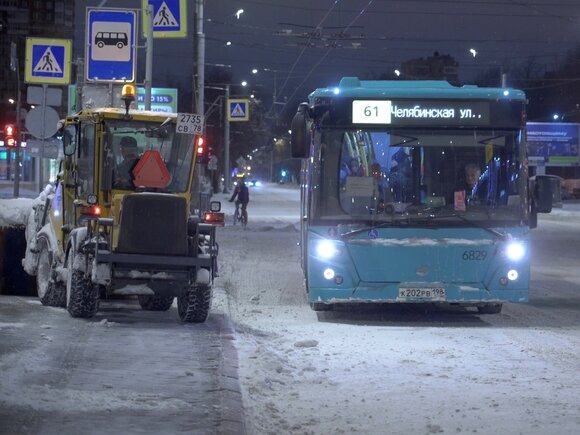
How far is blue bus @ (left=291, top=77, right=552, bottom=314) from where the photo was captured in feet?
42.9

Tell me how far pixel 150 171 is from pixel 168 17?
11954 mm

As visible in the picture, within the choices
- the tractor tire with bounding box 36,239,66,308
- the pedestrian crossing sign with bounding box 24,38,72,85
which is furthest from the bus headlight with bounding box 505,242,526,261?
the pedestrian crossing sign with bounding box 24,38,72,85

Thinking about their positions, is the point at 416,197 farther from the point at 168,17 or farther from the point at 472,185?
the point at 168,17

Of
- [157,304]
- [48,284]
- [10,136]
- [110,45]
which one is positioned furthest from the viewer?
[10,136]

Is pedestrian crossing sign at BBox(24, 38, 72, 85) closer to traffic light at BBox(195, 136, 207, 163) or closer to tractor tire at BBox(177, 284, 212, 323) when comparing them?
traffic light at BBox(195, 136, 207, 163)

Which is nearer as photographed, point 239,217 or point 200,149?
point 200,149

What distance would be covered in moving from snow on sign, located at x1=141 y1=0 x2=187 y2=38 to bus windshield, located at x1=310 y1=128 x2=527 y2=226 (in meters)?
12.2

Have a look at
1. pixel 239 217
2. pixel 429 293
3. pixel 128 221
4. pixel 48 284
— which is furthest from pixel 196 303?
pixel 239 217

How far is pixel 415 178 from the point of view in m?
13.1

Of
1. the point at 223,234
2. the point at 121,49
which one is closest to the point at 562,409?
the point at 121,49

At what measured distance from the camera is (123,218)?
1270cm

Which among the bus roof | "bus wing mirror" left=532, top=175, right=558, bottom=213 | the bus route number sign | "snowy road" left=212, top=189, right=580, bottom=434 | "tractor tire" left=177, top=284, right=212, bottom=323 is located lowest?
"snowy road" left=212, top=189, right=580, bottom=434

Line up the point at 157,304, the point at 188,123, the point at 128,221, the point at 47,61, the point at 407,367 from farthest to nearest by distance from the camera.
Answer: the point at 47,61, the point at 157,304, the point at 188,123, the point at 128,221, the point at 407,367

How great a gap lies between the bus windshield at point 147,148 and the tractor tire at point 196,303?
4.81 ft
